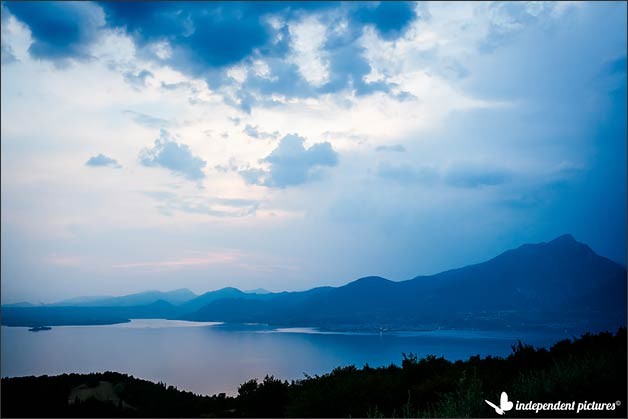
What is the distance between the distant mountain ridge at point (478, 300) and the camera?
8044 cm

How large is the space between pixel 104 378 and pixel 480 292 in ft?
357

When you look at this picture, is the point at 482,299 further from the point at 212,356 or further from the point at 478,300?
the point at 212,356

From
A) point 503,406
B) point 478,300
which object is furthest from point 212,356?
point 478,300

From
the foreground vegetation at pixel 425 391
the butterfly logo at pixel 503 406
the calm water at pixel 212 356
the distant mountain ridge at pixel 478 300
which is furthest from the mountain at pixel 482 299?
the butterfly logo at pixel 503 406

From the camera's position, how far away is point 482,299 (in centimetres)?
10750

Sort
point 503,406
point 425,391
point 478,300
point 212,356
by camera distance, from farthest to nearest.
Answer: point 478,300 < point 212,356 < point 425,391 < point 503,406

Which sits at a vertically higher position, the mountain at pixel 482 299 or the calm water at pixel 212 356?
the mountain at pixel 482 299

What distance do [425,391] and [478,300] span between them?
106 m

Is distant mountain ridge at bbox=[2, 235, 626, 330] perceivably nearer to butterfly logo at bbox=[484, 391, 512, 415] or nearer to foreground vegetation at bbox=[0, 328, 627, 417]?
foreground vegetation at bbox=[0, 328, 627, 417]

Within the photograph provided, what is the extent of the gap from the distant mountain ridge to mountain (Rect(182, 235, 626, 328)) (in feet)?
0.69

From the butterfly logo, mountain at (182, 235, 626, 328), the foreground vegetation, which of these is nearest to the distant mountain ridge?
mountain at (182, 235, 626, 328)

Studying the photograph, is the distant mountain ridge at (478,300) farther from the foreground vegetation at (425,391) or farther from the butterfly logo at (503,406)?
the butterfly logo at (503,406)

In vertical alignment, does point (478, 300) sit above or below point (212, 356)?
above

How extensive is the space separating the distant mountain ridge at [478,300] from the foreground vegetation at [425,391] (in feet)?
198
